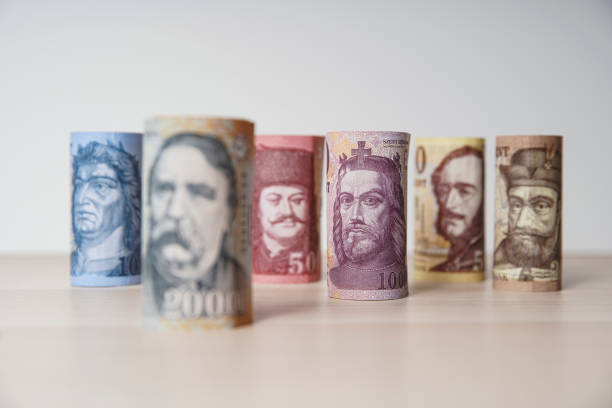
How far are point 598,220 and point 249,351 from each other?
2616 mm

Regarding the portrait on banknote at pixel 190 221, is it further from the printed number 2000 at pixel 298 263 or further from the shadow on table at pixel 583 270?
the shadow on table at pixel 583 270

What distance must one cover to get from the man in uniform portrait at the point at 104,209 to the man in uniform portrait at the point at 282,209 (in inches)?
14.2

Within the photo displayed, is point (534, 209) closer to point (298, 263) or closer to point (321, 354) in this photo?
point (298, 263)

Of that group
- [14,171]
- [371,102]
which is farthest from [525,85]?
[14,171]

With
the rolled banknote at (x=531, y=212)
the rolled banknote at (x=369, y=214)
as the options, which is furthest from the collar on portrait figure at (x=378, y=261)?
the rolled banknote at (x=531, y=212)

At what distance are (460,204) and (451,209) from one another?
30 mm

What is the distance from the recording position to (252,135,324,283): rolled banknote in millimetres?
2457

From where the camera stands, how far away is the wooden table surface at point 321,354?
1350mm

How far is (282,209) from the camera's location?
96.6 inches

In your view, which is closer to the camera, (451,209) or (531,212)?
(531,212)

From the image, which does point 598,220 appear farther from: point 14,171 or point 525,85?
point 14,171

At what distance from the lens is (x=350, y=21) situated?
11.5ft

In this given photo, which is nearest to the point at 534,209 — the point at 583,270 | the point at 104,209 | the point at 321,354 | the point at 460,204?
the point at 460,204

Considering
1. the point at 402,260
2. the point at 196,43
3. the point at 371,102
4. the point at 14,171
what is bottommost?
the point at 402,260
